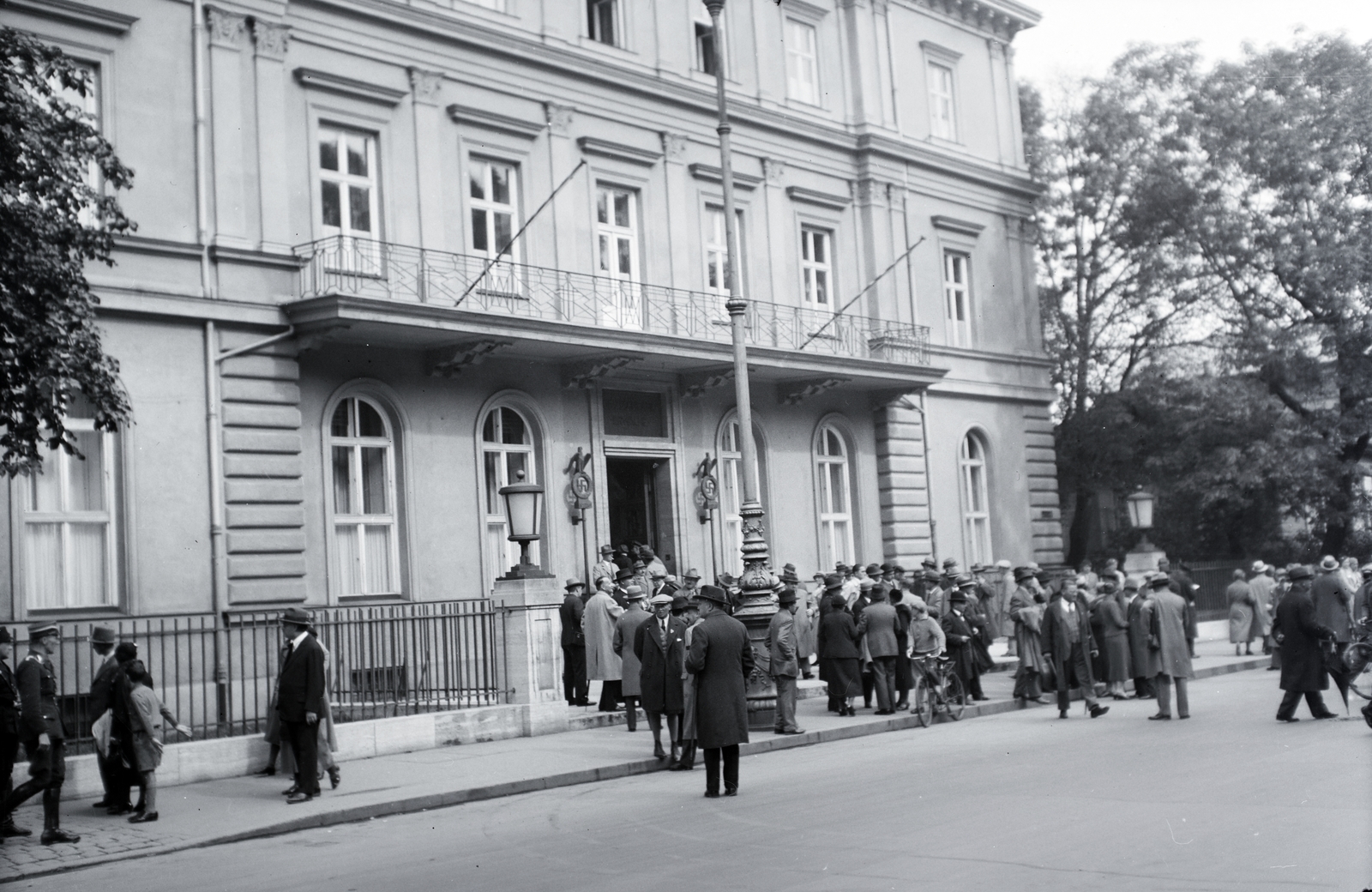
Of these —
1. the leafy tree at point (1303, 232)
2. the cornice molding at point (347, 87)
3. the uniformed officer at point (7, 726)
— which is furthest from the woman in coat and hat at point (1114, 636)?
the leafy tree at point (1303, 232)

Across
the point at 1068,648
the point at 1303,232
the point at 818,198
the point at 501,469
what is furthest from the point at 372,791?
the point at 1303,232

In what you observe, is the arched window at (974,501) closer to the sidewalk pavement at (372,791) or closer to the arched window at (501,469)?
the arched window at (501,469)

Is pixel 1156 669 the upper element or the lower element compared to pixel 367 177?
lower

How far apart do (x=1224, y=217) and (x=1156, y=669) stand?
2204 cm

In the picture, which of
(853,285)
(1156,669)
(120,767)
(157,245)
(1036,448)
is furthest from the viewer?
(1036,448)

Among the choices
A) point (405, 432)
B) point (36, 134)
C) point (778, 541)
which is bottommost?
point (778, 541)

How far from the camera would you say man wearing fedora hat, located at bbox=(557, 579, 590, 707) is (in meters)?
19.5

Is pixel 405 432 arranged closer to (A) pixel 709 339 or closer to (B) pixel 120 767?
(A) pixel 709 339

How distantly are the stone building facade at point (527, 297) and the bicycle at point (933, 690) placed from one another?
7765 mm

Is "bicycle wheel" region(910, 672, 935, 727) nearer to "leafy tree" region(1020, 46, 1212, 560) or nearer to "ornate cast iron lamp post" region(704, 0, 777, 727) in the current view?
"ornate cast iron lamp post" region(704, 0, 777, 727)

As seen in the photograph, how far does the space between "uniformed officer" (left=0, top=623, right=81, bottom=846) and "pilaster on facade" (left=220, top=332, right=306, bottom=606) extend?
7.46 m

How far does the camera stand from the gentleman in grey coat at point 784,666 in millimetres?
17391

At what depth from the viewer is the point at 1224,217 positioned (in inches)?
1436

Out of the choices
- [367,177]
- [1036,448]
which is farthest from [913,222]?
[367,177]
